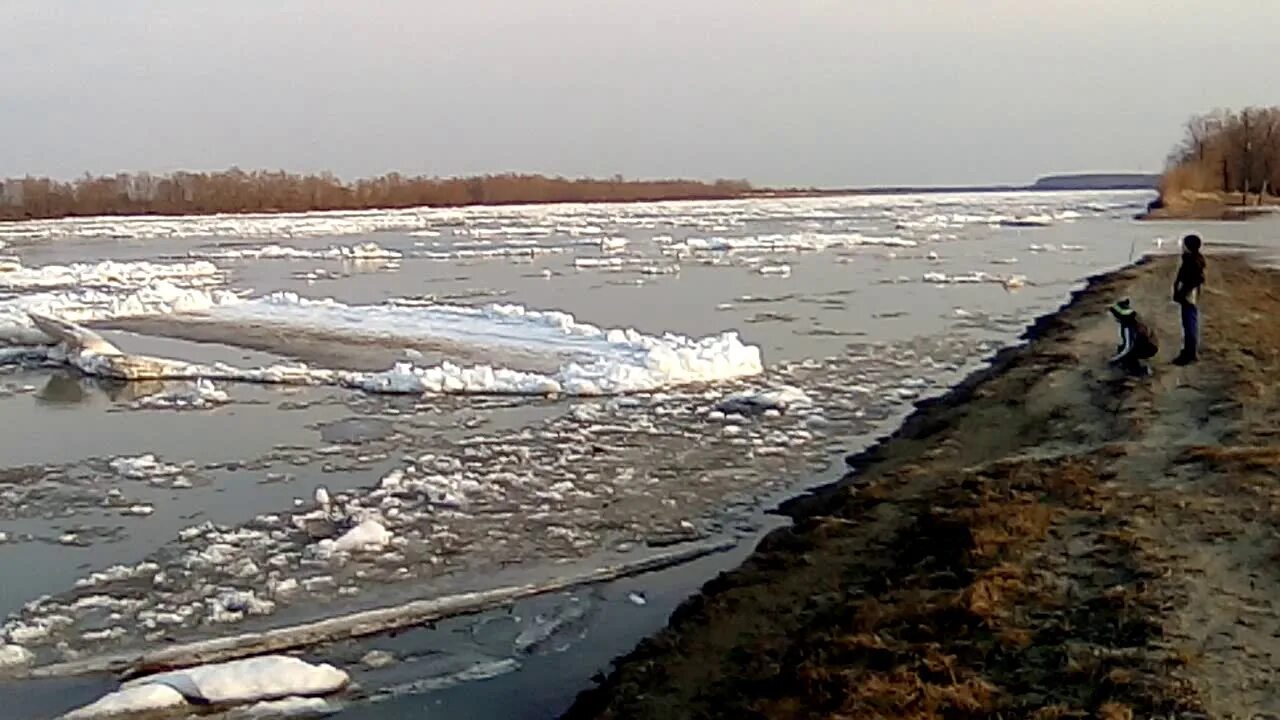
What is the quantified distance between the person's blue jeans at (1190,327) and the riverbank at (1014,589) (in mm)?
1952

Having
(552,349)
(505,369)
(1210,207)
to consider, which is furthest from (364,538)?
(1210,207)

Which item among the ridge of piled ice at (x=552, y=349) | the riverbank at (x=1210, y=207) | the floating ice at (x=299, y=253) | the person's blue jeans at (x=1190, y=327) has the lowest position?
the ridge of piled ice at (x=552, y=349)

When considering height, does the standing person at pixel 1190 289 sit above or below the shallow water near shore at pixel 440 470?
above

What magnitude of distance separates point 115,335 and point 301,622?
627 inches

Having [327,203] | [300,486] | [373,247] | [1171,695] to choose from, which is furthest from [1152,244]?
[327,203]

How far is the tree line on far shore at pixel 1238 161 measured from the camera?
7888cm

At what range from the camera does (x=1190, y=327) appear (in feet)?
42.1

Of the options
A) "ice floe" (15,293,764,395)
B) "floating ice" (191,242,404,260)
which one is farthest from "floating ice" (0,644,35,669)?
"floating ice" (191,242,404,260)

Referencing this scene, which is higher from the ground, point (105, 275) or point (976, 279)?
point (105, 275)

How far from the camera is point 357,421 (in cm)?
1304

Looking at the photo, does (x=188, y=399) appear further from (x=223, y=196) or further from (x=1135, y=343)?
(x=223, y=196)

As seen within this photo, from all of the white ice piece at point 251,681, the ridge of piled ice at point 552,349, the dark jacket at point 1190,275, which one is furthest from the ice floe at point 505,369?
the white ice piece at point 251,681

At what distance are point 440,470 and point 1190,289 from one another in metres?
7.60

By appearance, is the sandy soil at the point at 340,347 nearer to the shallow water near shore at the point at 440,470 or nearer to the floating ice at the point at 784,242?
the shallow water near shore at the point at 440,470
